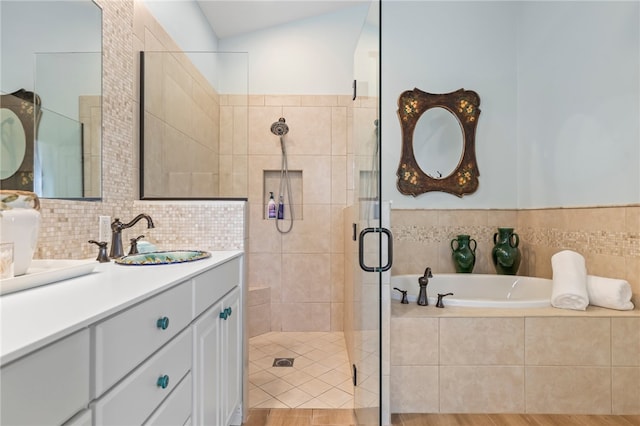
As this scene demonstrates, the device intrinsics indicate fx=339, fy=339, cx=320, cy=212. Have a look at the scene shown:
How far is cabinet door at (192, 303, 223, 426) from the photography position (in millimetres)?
1193

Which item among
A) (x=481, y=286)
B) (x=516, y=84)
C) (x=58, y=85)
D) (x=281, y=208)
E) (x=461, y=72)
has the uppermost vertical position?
(x=461, y=72)

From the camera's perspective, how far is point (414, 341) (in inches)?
75.4

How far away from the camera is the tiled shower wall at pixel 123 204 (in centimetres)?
136

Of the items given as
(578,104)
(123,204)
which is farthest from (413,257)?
(123,204)

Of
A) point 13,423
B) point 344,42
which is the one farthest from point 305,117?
point 13,423

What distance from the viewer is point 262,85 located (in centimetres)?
330

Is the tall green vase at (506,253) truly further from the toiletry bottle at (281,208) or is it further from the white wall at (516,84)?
the toiletry bottle at (281,208)

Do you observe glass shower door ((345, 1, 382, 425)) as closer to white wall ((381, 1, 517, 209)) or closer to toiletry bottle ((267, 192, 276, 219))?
white wall ((381, 1, 517, 209))

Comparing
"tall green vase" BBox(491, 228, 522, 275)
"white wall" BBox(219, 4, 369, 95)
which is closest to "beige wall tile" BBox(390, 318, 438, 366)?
"tall green vase" BBox(491, 228, 522, 275)

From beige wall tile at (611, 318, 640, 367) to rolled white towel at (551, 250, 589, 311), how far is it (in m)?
0.17

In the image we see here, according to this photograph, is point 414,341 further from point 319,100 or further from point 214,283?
point 319,100

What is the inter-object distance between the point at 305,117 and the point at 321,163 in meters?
0.48

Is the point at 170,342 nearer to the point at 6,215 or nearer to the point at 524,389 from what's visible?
the point at 6,215

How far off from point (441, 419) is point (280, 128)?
260cm
